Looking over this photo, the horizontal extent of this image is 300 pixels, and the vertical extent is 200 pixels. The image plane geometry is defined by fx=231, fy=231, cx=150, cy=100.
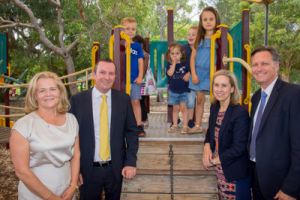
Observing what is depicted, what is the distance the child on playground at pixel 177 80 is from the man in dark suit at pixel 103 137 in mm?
1328

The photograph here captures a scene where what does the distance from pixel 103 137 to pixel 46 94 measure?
26.8 inches

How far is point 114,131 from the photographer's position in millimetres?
2223

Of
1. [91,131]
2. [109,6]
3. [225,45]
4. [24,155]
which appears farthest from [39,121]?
[109,6]

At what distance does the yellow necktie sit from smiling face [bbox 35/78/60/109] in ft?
1.67

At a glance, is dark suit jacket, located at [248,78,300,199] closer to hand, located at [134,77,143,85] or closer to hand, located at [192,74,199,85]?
hand, located at [192,74,199,85]

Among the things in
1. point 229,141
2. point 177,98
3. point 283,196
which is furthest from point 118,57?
point 283,196

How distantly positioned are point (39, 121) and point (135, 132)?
0.91 m

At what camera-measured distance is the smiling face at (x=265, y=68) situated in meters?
1.91

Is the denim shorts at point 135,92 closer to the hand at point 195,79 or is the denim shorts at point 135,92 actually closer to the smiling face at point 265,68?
the hand at point 195,79

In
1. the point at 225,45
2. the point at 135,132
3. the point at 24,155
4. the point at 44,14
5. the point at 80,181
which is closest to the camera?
the point at 24,155

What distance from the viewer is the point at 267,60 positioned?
191 centimetres

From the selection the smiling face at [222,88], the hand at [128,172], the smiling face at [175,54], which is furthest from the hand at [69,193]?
the smiling face at [175,54]

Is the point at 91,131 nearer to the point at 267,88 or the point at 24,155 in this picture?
the point at 24,155

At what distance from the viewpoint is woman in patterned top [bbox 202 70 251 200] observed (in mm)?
2059
